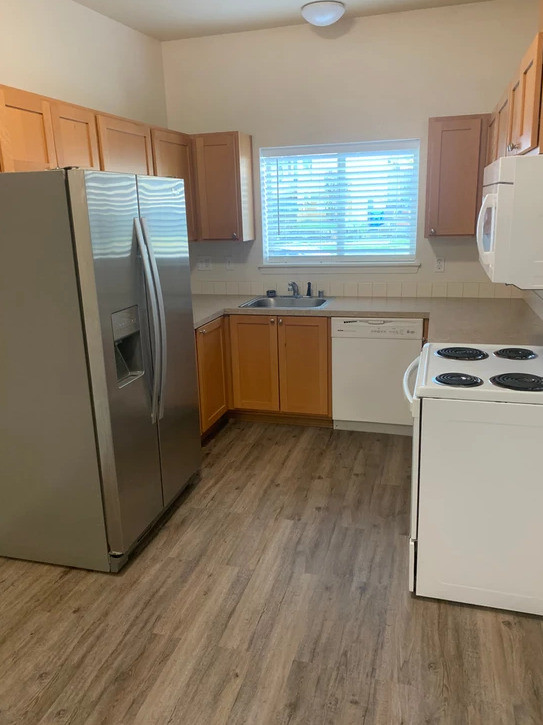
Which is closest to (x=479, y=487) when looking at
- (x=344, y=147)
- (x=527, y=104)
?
(x=527, y=104)

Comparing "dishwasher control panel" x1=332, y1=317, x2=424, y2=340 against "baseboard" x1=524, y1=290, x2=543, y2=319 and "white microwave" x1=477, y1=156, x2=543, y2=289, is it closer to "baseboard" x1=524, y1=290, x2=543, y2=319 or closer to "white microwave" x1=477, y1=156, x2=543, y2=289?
"baseboard" x1=524, y1=290, x2=543, y2=319

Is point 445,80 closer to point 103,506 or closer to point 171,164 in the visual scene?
point 171,164

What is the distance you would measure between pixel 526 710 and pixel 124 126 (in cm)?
346

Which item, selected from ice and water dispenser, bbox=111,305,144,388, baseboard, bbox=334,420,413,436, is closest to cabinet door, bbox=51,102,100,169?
ice and water dispenser, bbox=111,305,144,388

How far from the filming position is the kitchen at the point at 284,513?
1900mm

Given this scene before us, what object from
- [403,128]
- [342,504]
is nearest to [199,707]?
[342,504]

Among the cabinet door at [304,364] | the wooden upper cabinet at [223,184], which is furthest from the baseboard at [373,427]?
the wooden upper cabinet at [223,184]

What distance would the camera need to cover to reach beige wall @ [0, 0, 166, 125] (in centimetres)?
303

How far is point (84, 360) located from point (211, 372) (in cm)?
162

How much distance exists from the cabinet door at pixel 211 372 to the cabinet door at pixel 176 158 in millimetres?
854

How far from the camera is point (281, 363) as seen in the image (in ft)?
13.2

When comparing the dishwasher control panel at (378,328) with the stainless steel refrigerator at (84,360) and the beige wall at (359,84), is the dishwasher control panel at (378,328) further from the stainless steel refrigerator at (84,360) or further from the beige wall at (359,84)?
the stainless steel refrigerator at (84,360)

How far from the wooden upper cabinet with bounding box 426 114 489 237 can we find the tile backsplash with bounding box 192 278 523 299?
495 millimetres

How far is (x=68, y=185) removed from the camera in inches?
84.4
